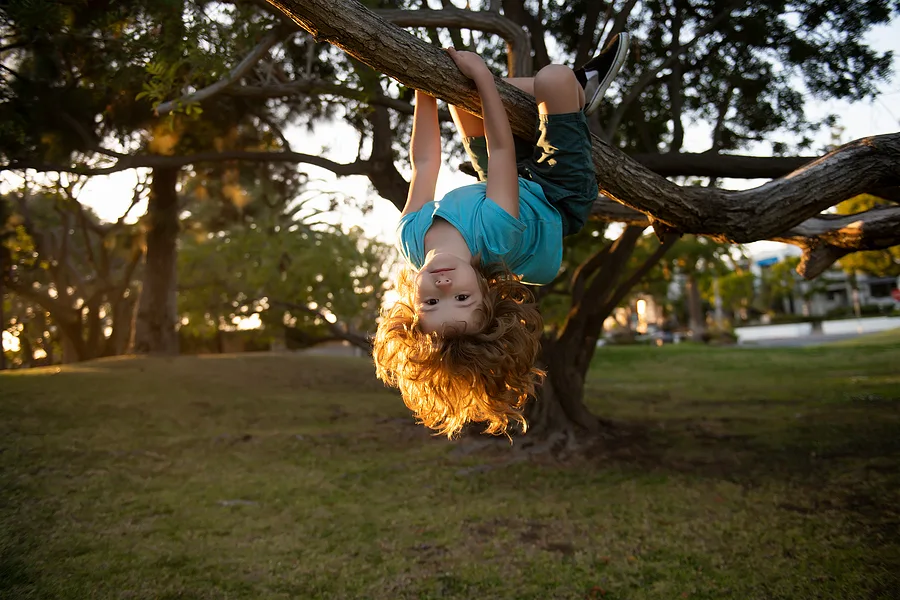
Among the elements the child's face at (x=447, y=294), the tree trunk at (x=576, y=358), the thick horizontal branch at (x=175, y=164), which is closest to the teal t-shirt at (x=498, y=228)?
the child's face at (x=447, y=294)

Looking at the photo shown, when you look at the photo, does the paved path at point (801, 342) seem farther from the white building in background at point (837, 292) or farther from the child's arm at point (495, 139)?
the white building in background at point (837, 292)

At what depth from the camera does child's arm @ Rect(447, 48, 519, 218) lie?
9.28ft

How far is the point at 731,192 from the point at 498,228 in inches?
70.4

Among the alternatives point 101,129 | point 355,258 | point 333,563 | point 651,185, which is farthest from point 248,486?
point 355,258

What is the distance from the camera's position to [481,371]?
9.91 feet

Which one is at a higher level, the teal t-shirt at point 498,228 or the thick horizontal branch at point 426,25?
the thick horizontal branch at point 426,25

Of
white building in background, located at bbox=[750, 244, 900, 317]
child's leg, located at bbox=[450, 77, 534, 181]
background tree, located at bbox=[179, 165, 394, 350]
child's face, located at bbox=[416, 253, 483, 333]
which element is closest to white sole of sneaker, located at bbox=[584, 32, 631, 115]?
child's leg, located at bbox=[450, 77, 534, 181]

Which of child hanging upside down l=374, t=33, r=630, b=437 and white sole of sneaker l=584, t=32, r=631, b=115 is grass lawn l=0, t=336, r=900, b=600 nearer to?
child hanging upside down l=374, t=33, r=630, b=437

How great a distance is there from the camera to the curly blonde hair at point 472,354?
9.75 feet

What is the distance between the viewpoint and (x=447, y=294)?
2.89 m

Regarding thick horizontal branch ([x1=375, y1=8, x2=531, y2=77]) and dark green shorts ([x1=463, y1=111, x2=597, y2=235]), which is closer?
dark green shorts ([x1=463, y1=111, x2=597, y2=235])

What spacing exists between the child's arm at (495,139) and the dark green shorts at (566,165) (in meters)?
0.22

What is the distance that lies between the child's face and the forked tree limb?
71 cm

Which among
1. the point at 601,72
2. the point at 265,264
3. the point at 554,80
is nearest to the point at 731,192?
the point at 601,72
